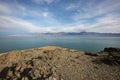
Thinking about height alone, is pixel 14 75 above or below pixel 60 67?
below

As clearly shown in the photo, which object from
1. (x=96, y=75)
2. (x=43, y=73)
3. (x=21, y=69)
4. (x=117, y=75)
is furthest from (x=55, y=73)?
(x=117, y=75)

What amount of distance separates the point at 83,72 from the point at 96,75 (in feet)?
4.07

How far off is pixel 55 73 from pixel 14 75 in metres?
4.84

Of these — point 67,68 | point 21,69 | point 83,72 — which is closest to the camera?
point 83,72

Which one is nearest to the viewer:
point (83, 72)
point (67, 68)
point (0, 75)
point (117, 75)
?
point (117, 75)

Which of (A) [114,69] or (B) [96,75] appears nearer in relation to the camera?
(B) [96,75]

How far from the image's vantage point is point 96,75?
903 centimetres

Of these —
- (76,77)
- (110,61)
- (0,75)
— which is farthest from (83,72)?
(0,75)

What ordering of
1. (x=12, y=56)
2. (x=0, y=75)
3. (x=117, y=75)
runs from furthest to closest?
(x=12, y=56) → (x=0, y=75) → (x=117, y=75)

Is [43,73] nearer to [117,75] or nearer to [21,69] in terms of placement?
[21,69]

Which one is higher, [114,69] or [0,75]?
[114,69]

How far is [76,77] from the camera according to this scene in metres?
8.91

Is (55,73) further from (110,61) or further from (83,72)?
(110,61)

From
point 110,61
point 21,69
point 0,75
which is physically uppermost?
point 110,61
